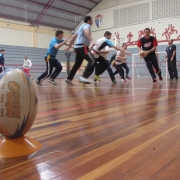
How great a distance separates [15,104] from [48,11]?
19.6m

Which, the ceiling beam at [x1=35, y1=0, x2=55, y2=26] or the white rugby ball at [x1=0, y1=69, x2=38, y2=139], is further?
the ceiling beam at [x1=35, y1=0, x2=55, y2=26]

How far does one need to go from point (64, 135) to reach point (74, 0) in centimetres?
2000

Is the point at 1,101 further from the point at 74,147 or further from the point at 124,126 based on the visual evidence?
the point at 124,126

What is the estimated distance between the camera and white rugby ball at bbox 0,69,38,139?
4.15ft

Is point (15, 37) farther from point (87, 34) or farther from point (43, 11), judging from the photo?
point (87, 34)

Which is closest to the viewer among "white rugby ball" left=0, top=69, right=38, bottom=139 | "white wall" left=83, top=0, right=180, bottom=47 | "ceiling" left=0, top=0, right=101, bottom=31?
"white rugby ball" left=0, top=69, right=38, bottom=139

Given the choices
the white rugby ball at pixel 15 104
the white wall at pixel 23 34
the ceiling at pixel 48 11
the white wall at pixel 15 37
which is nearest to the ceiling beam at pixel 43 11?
the ceiling at pixel 48 11

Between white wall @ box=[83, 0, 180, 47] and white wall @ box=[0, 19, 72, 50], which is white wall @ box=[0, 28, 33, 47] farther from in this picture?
white wall @ box=[83, 0, 180, 47]

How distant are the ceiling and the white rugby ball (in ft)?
56.3

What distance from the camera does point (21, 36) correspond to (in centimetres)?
1916

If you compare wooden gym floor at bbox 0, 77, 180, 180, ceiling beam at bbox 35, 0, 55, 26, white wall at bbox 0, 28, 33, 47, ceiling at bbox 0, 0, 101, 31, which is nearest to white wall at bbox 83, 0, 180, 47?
ceiling at bbox 0, 0, 101, 31

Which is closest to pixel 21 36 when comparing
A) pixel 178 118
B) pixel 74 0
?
pixel 74 0

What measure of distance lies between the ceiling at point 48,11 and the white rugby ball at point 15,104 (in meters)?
17.2

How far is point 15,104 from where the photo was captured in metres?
1.27
